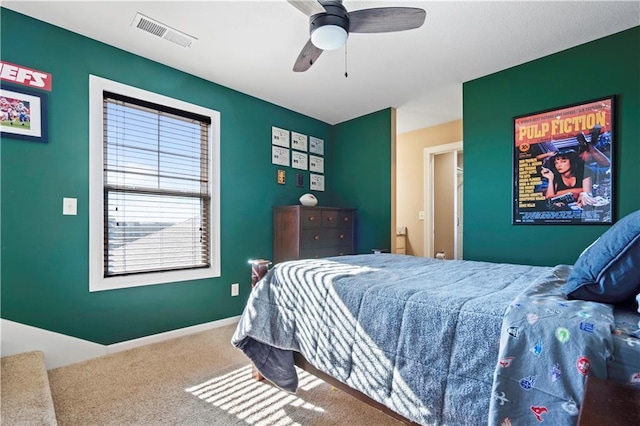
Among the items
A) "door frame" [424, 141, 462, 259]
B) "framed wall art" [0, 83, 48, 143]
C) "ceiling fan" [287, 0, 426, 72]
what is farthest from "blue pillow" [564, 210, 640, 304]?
"door frame" [424, 141, 462, 259]

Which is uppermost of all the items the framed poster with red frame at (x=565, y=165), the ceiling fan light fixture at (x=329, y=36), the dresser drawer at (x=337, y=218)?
the ceiling fan light fixture at (x=329, y=36)

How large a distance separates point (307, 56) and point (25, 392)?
2.56 m

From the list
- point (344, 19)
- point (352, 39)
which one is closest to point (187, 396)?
point (344, 19)

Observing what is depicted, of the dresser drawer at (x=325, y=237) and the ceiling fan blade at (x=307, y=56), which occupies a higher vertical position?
the ceiling fan blade at (x=307, y=56)

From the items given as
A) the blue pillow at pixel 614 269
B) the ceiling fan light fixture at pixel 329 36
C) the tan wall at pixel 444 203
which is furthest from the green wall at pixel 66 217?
the tan wall at pixel 444 203

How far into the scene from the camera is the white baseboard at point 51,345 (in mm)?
2029

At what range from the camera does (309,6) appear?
5.51 feet

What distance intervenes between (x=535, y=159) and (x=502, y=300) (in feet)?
6.97

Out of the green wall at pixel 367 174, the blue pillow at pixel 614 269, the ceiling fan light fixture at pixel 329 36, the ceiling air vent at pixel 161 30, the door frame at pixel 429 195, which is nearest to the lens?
the blue pillow at pixel 614 269

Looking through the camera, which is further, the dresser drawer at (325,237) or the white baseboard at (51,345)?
the dresser drawer at (325,237)

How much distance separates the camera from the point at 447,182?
196 inches

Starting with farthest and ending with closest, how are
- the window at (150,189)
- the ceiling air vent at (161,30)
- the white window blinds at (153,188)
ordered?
the white window blinds at (153,188) → the window at (150,189) → the ceiling air vent at (161,30)

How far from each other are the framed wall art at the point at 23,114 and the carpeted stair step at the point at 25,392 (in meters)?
1.47

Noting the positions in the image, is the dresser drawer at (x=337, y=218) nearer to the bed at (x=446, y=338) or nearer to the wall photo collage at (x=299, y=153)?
the wall photo collage at (x=299, y=153)
